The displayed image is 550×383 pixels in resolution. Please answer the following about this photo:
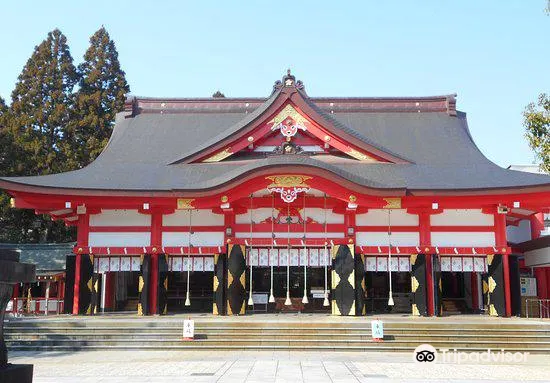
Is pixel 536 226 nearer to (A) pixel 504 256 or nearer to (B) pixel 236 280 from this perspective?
(A) pixel 504 256

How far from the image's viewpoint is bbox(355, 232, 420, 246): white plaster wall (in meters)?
18.8

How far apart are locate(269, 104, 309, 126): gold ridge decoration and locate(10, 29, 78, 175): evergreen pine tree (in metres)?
16.8

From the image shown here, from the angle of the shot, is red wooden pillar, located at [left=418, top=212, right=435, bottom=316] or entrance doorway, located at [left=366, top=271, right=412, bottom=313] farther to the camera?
entrance doorway, located at [left=366, top=271, right=412, bottom=313]

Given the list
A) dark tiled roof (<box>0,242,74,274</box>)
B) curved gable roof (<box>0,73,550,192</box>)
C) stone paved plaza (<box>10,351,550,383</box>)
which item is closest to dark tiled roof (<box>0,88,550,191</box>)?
curved gable roof (<box>0,73,550,192</box>)

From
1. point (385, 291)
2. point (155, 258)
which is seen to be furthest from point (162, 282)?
point (385, 291)

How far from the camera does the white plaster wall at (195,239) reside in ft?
62.5

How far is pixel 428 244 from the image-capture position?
18625 mm

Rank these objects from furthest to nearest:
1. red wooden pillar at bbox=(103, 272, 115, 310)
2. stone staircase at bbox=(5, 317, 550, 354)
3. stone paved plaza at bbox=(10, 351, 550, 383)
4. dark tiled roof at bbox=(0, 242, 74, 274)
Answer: dark tiled roof at bbox=(0, 242, 74, 274)
red wooden pillar at bbox=(103, 272, 115, 310)
stone staircase at bbox=(5, 317, 550, 354)
stone paved plaza at bbox=(10, 351, 550, 383)

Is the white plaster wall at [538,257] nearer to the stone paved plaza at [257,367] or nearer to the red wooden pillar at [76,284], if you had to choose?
the stone paved plaza at [257,367]

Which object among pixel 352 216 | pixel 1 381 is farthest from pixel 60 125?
pixel 1 381

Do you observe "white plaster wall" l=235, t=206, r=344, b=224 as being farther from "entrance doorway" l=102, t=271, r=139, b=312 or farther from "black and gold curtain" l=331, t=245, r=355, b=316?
"entrance doorway" l=102, t=271, r=139, b=312

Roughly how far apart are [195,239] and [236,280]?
214cm

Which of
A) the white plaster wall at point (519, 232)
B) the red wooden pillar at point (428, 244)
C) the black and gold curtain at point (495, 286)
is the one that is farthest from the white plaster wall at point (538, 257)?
the red wooden pillar at point (428, 244)

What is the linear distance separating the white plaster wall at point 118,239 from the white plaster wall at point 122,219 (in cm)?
36
